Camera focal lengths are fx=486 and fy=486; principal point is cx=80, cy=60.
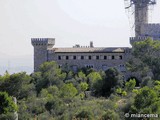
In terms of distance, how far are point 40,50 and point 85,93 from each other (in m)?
14.3

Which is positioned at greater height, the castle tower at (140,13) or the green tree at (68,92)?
the castle tower at (140,13)

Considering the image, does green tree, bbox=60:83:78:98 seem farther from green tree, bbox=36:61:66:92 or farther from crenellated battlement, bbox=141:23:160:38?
crenellated battlement, bbox=141:23:160:38

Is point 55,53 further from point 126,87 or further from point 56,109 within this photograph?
point 56,109

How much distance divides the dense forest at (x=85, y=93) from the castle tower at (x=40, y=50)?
3.31m

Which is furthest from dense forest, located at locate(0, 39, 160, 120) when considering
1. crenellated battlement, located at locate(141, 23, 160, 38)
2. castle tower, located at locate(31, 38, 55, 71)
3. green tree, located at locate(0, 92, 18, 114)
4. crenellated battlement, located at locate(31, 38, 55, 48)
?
crenellated battlement, located at locate(141, 23, 160, 38)

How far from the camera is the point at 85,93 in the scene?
4028cm

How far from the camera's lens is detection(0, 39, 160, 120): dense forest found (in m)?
26.4

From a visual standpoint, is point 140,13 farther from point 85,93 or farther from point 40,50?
point 85,93

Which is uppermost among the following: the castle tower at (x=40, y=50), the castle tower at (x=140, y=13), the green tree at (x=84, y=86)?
the castle tower at (x=140, y=13)

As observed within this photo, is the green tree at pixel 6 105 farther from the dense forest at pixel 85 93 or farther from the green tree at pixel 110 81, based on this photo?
the green tree at pixel 110 81

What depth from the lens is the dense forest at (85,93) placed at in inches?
1038

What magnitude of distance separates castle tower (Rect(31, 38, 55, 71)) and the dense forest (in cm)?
331

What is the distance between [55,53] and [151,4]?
13249 millimetres

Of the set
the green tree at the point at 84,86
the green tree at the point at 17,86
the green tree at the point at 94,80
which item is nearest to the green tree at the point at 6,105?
the green tree at the point at 17,86
